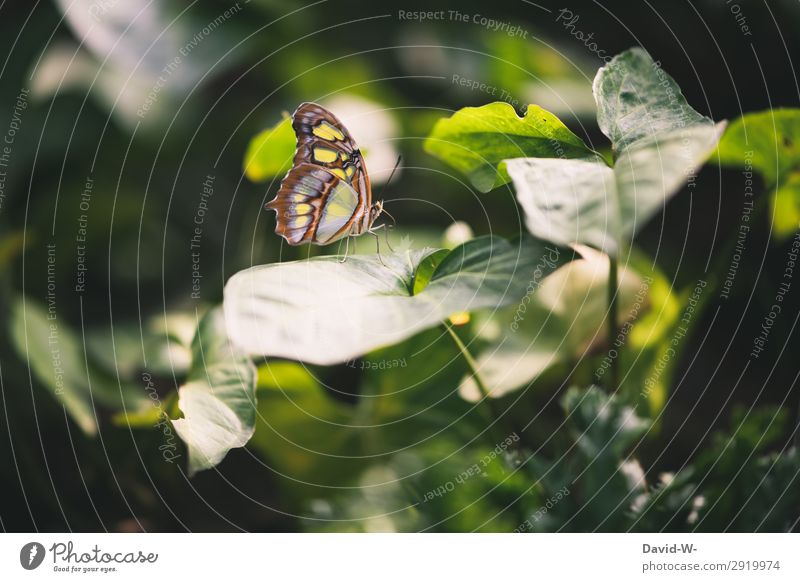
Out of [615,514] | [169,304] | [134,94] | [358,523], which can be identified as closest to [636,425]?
[615,514]

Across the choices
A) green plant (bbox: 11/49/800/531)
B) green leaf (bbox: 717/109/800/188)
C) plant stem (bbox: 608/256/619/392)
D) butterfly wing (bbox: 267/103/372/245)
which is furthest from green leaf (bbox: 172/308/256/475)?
green leaf (bbox: 717/109/800/188)

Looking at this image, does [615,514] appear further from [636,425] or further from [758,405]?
[758,405]

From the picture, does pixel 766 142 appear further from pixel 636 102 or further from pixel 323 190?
pixel 323 190

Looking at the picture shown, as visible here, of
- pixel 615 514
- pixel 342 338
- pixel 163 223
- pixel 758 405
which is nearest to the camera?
pixel 342 338

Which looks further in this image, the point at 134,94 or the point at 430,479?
the point at 134,94

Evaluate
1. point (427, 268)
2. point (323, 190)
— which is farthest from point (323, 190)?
point (427, 268)
